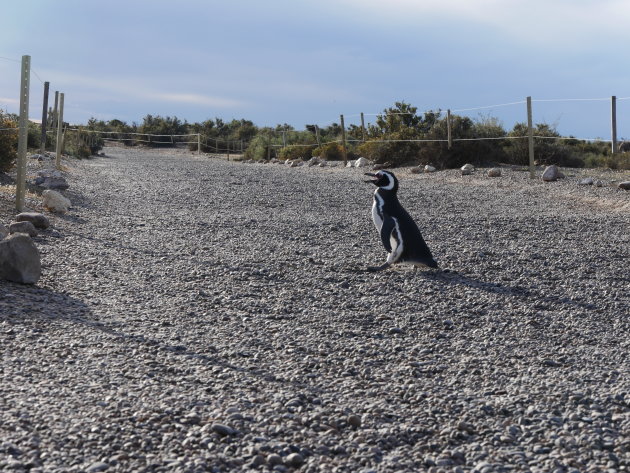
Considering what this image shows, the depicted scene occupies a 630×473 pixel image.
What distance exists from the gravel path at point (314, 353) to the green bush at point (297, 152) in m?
16.9

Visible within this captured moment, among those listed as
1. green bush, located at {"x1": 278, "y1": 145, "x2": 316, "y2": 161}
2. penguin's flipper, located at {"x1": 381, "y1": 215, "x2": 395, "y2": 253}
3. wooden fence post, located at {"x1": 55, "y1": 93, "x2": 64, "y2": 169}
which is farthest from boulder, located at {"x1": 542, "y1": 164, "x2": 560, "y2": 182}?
green bush, located at {"x1": 278, "y1": 145, "x2": 316, "y2": 161}

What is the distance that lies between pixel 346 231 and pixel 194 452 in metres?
5.75

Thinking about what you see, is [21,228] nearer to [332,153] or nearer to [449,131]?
[449,131]

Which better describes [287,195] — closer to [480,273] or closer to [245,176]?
[245,176]

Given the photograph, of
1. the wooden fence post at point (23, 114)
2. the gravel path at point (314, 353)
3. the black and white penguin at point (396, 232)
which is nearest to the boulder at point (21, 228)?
the gravel path at point (314, 353)

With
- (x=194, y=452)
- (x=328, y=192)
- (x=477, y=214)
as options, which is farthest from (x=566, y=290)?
(x=328, y=192)

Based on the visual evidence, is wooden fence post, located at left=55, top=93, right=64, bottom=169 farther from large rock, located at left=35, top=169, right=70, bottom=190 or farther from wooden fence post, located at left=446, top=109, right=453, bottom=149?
wooden fence post, located at left=446, top=109, right=453, bottom=149

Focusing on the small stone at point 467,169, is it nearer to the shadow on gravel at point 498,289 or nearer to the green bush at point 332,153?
the green bush at point 332,153

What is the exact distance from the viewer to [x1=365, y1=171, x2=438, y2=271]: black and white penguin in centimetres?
600

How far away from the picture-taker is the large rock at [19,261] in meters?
5.15

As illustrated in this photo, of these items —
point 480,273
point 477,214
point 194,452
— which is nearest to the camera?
point 194,452

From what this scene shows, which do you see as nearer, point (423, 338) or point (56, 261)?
point (423, 338)

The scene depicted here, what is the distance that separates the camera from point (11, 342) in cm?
398

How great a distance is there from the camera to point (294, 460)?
263 cm
